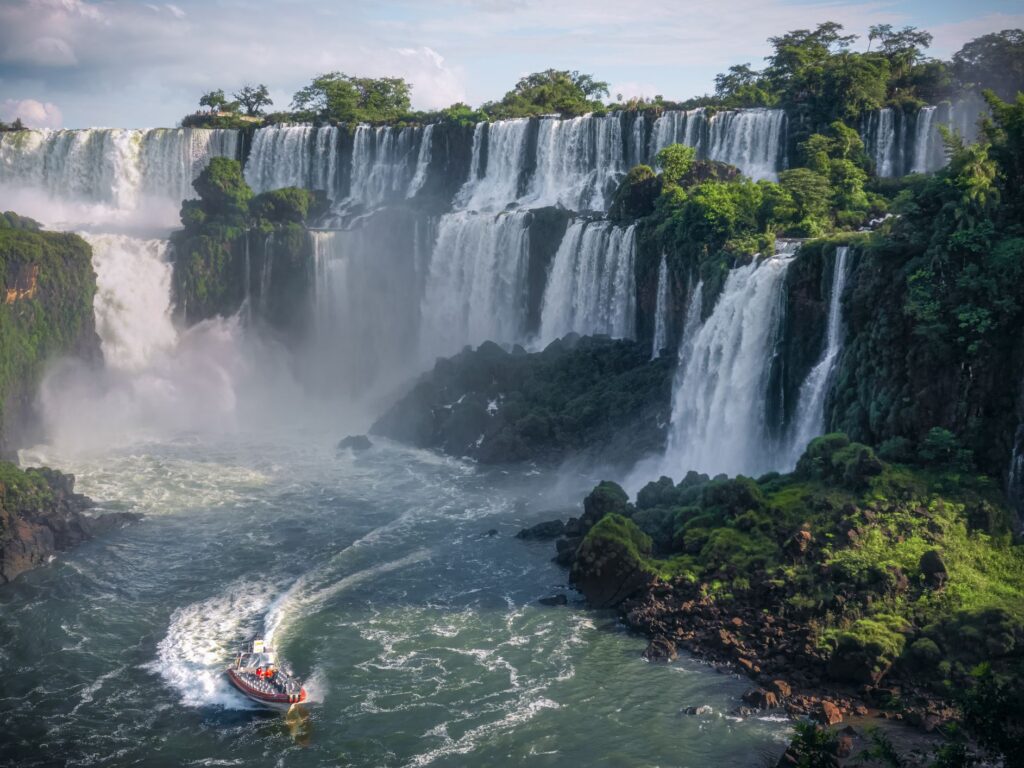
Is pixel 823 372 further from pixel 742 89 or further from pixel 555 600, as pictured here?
pixel 742 89

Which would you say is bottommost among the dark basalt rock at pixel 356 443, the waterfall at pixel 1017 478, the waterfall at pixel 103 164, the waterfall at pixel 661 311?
the dark basalt rock at pixel 356 443

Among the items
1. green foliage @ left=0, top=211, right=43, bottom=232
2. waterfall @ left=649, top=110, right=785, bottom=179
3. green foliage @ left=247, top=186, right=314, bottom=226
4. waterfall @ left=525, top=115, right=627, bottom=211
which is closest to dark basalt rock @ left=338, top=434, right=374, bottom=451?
green foliage @ left=247, top=186, right=314, bottom=226

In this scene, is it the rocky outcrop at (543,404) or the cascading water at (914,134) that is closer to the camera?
the rocky outcrop at (543,404)

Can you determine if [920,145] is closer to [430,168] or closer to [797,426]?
[797,426]

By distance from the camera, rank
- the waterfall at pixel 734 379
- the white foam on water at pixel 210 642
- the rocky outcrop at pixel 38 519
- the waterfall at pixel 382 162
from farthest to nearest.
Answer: the waterfall at pixel 382 162 → the waterfall at pixel 734 379 → the rocky outcrop at pixel 38 519 → the white foam on water at pixel 210 642

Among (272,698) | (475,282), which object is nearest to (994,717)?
(272,698)

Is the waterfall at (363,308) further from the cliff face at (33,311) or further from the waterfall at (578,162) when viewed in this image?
the cliff face at (33,311)

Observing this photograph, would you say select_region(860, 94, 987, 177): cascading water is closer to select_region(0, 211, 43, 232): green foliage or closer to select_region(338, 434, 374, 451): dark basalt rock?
select_region(338, 434, 374, 451): dark basalt rock

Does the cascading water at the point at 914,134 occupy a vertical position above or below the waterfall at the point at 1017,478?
above

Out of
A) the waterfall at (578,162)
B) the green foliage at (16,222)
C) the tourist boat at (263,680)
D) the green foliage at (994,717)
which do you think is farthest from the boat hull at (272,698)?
the waterfall at (578,162)

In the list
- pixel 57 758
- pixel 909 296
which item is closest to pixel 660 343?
pixel 909 296
